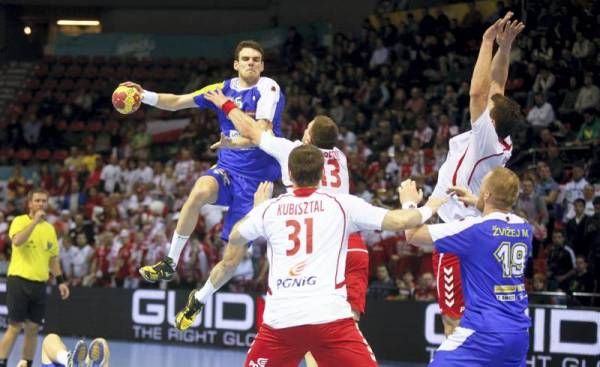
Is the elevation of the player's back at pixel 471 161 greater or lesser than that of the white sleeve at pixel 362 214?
greater

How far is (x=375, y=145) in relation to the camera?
1916 centimetres

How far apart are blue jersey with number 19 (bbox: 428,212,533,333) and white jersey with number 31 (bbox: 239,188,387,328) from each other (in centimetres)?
55

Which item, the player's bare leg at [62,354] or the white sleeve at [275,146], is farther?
the player's bare leg at [62,354]

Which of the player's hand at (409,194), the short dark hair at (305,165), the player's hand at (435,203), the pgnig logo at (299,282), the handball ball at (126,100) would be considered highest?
the handball ball at (126,100)

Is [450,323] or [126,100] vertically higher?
[126,100]

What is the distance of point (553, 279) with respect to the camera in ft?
48.8

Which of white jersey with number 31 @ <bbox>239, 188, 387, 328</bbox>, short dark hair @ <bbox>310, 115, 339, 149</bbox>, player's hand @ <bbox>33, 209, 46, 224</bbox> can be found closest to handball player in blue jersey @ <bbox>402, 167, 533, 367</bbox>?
white jersey with number 31 @ <bbox>239, 188, 387, 328</bbox>

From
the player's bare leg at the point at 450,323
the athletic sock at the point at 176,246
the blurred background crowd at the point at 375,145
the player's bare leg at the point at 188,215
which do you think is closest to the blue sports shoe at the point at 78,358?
the player's bare leg at the point at 188,215

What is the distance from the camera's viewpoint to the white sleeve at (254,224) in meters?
6.92

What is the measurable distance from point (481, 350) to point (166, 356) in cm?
981

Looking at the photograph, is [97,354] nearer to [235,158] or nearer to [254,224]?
[235,158]

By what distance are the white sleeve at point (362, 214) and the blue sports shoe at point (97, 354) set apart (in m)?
3.62

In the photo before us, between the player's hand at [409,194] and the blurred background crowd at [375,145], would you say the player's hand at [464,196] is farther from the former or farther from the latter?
the blurred background crowd at [375,145]

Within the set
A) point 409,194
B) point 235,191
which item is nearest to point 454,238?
point 409,194
